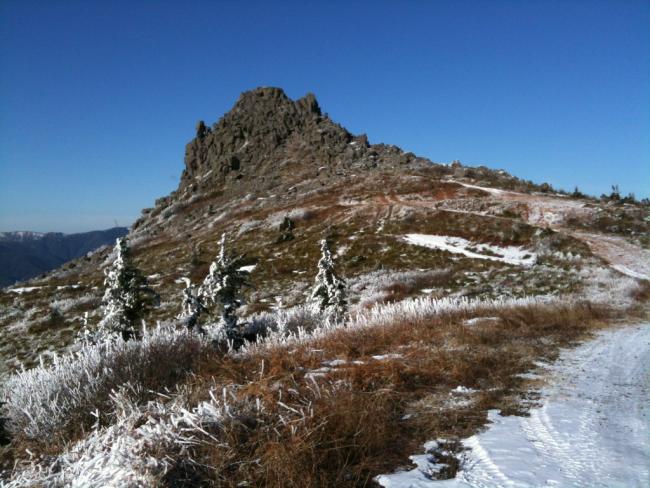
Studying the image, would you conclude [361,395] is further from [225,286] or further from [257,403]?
[225,286]

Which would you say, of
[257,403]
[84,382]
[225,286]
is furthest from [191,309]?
[257,403]

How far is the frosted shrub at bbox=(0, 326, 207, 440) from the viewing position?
4336 millimetres

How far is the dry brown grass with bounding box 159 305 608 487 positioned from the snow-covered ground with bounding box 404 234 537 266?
760 inches

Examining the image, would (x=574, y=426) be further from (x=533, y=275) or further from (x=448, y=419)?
(x=533, y=275)

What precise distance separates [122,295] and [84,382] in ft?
21.0

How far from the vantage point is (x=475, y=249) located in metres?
30.2

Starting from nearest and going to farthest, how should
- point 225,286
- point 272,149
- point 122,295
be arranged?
point 225,286, point 122,295, point 272,149

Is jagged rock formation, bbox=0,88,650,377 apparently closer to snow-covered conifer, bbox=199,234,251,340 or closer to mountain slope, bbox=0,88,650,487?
mountain slope, bbox=0,88,650,487

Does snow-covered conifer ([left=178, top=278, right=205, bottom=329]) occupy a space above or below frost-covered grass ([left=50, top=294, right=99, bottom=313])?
above

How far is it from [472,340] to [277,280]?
21.4 metres

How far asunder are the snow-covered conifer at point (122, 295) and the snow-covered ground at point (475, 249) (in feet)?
76.7

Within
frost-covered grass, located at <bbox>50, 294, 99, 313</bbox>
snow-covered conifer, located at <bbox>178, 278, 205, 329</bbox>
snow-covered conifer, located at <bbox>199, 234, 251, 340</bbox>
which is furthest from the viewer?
frost-covered grass, located at <bbox>50, 294, 99, 313</bbox>

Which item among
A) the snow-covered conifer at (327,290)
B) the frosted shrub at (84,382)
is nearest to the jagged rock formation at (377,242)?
the snow-covered conifer at (327,290)

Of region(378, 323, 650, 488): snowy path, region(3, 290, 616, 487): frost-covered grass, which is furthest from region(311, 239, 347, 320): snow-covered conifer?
region(378, 323, 650, 488): snowy path
